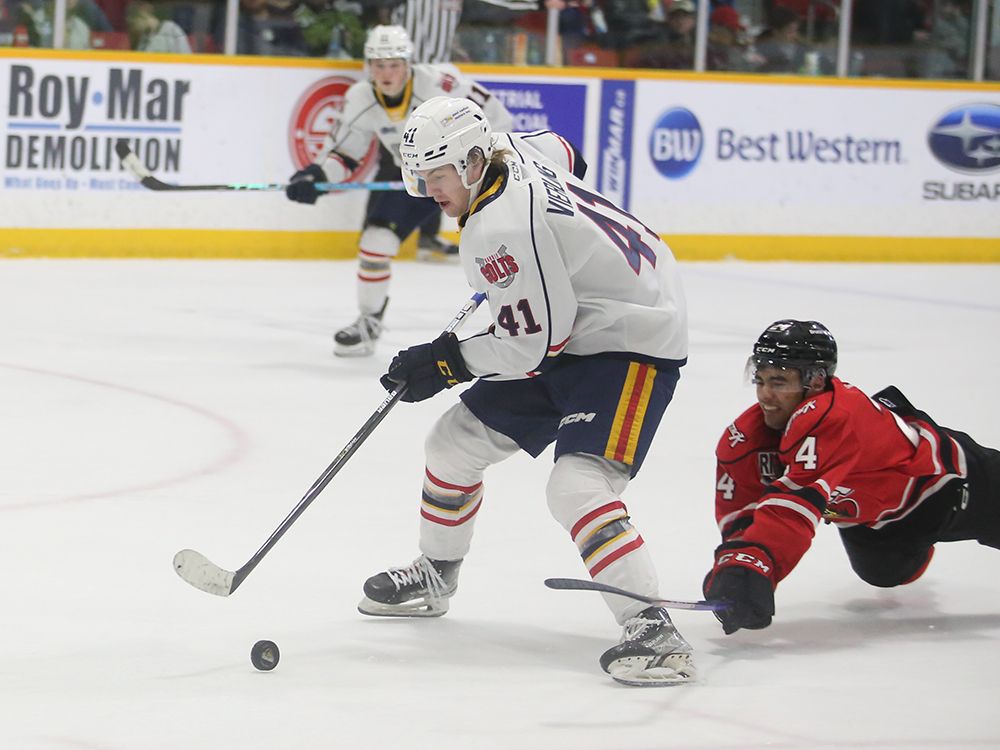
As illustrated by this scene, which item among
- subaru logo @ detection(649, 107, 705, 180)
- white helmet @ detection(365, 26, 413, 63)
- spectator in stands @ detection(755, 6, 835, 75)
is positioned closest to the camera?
white helmet @ detection(365, 26, 413, 63)

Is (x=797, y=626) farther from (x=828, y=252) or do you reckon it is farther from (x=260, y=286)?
(x=828, y=252)

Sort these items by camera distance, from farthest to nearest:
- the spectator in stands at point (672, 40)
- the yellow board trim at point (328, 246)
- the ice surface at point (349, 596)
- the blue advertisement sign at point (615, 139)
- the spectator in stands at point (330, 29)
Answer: the spectator in stands at point (672, 40) → the blue advertisement sign at point (615, 139) → the spectator in stands at point (330, 29) → the yellow board trim at point (328, 246) → the ice surface at point (349, 596)

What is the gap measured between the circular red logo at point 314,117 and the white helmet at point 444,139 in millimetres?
5769

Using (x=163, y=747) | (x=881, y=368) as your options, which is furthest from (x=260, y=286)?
(x=163, y=747)

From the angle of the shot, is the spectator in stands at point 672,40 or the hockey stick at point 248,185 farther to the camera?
the spectator in stands at point 672,40

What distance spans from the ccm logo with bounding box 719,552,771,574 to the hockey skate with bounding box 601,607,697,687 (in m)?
0.28

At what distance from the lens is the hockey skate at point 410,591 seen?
128 inches

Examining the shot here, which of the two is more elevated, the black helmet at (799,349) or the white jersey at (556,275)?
the white jersey at (556,275)

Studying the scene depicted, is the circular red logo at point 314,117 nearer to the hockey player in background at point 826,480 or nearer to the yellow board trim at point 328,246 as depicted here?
the yellow board trim at point 328,246

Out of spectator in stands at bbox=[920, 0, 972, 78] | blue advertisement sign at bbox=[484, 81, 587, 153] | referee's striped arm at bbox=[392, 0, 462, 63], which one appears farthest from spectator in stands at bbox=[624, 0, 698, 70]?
spectator in stands at bbox=[920, 0, 972, 78]

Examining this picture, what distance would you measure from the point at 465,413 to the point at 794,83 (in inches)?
269

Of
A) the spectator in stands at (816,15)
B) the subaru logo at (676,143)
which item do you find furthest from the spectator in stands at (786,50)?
the subaru logo at (676,143)

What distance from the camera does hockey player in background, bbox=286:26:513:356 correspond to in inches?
245

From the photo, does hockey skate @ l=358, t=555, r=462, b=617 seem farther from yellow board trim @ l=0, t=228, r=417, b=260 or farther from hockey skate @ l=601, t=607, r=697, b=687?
yellow board trim @ l=0, t=228, r=417, b=260
